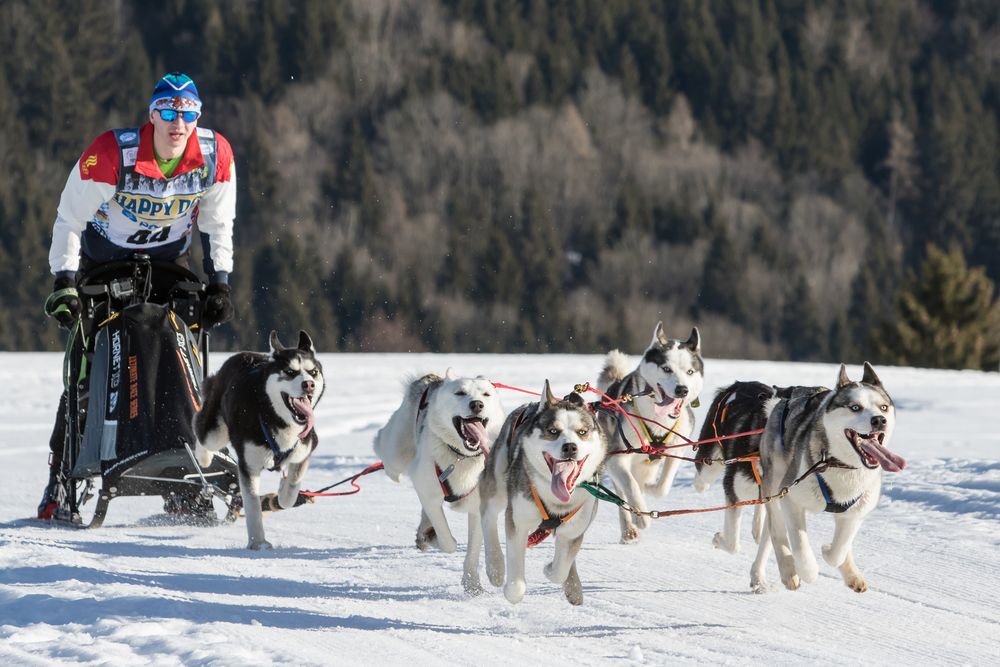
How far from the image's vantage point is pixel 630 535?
6.05m

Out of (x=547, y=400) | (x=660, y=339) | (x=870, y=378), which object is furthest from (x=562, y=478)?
(x=660, y=339)

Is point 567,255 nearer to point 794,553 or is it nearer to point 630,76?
point 630,76

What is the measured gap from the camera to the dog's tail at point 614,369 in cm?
736

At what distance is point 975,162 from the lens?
63.8 meters

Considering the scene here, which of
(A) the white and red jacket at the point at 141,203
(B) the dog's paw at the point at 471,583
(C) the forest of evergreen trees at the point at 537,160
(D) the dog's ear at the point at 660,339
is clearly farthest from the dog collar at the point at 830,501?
(C) the forest of evergreen trees at the point at 537,160

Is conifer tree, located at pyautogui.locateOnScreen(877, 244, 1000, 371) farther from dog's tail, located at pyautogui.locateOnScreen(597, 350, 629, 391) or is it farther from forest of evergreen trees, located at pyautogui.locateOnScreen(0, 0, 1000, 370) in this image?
dog's tail, located at pyautogui.locateOnScreen(597, 350, 629, 391)

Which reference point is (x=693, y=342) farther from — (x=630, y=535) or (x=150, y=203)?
(x=150, y=203)

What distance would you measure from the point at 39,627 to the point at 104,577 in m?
0.76

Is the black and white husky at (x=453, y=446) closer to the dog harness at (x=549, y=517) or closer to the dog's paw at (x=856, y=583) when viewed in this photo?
the dog harness at (x=549, y=517)

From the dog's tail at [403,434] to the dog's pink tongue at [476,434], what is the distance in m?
0.50

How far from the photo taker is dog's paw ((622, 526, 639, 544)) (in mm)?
6043

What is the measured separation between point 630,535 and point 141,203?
98.8 inches

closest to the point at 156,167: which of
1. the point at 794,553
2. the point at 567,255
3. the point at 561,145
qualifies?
the point at 794,553

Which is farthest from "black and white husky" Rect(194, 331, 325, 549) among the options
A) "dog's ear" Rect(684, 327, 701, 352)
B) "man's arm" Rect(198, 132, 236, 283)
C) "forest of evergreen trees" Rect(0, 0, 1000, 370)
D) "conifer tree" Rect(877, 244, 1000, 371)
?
"forest of evergreen trees" Rect(0, 0, 1000, 370)
